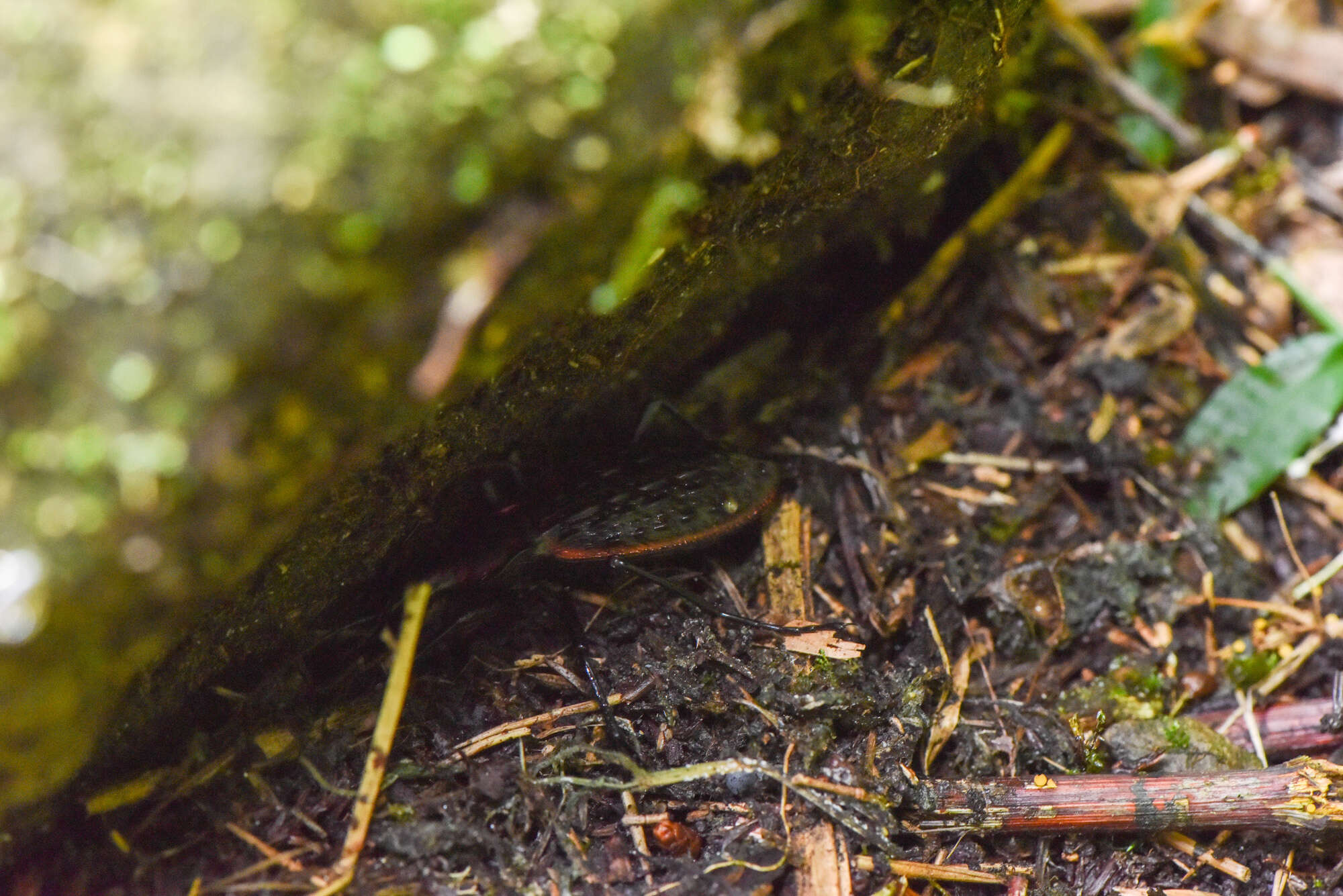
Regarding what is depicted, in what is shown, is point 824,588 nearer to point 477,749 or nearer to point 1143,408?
point 477,749

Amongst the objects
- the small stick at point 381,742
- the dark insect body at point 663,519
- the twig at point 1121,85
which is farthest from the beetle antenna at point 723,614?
the twig at point 1121,85

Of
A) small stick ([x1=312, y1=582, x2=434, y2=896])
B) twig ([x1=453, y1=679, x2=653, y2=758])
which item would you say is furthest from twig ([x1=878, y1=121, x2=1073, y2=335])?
small stick ([x1=312, y1=582, x2=434, y2=896])

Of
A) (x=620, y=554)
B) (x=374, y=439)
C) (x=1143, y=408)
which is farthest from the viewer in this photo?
(x=1143, y=408)

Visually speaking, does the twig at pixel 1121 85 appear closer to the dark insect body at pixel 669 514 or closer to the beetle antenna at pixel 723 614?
the dark insect body at pixel 669 514

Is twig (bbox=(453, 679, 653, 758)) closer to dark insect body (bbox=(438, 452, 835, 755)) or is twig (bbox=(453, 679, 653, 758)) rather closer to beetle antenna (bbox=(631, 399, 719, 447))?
dark insect body (bbox=(438, 452, 835, 755))

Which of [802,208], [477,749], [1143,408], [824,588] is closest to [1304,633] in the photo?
[1143,408]
